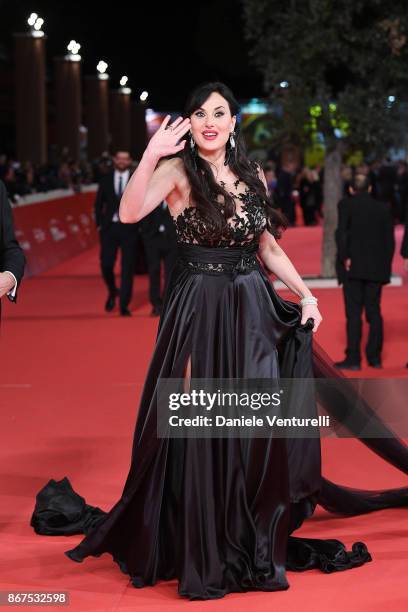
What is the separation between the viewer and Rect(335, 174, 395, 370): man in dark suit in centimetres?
1027

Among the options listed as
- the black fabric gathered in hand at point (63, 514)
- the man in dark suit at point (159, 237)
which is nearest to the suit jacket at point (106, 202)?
the man in dark suit at point (159, 237)

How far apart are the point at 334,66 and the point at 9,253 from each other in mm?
11272

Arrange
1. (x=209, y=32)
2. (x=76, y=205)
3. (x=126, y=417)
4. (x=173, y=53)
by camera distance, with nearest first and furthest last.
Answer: (x=126, y=417), (x=209, y=32), (x=76, y=205), (x=173, y=53)

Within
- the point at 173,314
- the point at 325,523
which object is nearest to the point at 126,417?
the point at 325,523

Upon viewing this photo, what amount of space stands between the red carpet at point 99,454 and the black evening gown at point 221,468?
0.11m

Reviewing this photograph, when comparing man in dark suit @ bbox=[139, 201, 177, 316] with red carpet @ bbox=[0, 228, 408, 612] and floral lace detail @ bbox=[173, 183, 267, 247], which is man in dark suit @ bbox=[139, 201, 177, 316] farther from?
floral lace detail @ bbox=[173, 183, 267, 247]

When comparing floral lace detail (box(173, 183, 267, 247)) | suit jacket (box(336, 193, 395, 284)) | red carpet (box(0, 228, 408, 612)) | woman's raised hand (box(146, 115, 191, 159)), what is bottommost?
red carpet (box(0, 228, 408, 612))

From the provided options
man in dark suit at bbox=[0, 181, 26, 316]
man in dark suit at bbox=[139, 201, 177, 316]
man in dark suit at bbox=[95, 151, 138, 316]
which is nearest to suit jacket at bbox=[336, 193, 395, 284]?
man in dark suit at bbox=[139, 201, 177, 316]

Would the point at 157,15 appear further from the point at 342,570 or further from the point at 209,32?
the point at 342,570

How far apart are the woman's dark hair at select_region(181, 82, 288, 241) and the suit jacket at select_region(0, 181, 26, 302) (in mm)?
787

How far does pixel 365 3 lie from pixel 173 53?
2072cm

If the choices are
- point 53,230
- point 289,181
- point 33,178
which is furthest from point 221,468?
point 289,181

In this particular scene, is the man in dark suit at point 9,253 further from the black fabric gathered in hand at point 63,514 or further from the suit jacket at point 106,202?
the suit jacket at point 106,202

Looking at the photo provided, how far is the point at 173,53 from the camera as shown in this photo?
35562 mm
